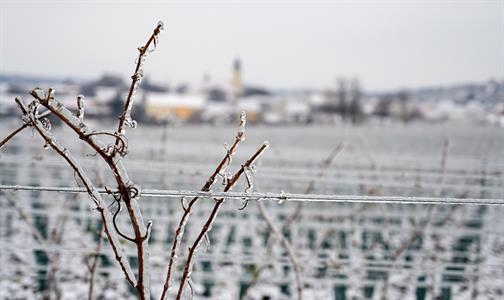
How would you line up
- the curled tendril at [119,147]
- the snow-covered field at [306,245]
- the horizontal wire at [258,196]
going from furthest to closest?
the snow-covered field at [306,245] < the horizontal wire at [258,196] < the curled tendril at [119,147]

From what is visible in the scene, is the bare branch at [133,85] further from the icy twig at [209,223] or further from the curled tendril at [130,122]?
the icy twig at [209,223]

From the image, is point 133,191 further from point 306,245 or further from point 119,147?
point 306,245

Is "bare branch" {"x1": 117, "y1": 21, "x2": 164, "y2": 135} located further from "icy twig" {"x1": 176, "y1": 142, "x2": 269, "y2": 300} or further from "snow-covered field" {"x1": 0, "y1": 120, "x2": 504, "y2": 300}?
"snow-covered field" {"x1": 0, "y1": 120, "x2": 504, "y2": 300}

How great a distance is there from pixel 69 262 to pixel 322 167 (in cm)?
270

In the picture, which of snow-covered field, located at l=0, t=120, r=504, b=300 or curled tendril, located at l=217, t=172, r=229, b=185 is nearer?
curled tendril, located at l=217, t=172, r=229, b=185

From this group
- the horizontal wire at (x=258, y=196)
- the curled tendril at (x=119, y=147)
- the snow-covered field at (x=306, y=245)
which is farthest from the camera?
the snow-covered field at (x=306, y=245)

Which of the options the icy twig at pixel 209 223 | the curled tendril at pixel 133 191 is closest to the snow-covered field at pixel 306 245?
the icy twig at pixel 209 223

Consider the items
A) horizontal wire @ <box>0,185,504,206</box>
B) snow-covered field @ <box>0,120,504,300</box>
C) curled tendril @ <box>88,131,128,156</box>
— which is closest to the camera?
curled tendril @ <box>88,131,128,156</box>

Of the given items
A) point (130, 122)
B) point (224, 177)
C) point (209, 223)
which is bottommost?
point (209, 223)

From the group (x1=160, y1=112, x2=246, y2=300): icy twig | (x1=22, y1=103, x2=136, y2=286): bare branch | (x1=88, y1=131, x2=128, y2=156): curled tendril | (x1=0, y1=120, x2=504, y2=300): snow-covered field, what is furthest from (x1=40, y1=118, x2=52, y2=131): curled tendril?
(x1=0, y1=120, x2=504, y2=300): snow-covered field

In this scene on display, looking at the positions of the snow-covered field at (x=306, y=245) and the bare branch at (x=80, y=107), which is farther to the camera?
the snow-covered field at (x=306, y=245)

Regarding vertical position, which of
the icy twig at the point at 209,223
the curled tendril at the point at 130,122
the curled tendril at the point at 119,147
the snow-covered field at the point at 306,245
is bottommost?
the snow-covered field at the point at 306,245

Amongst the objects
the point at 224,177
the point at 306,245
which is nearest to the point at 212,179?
the point at 224,177

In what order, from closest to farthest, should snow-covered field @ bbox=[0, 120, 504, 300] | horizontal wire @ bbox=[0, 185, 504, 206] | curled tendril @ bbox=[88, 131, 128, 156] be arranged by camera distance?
curled tendril @ bbox=[88, 131, 128, 156]
horizontal wire @ bbox=[0, 185, 504, 206]
snow-covered field @ bbox=[0, 120, 504, 300]
